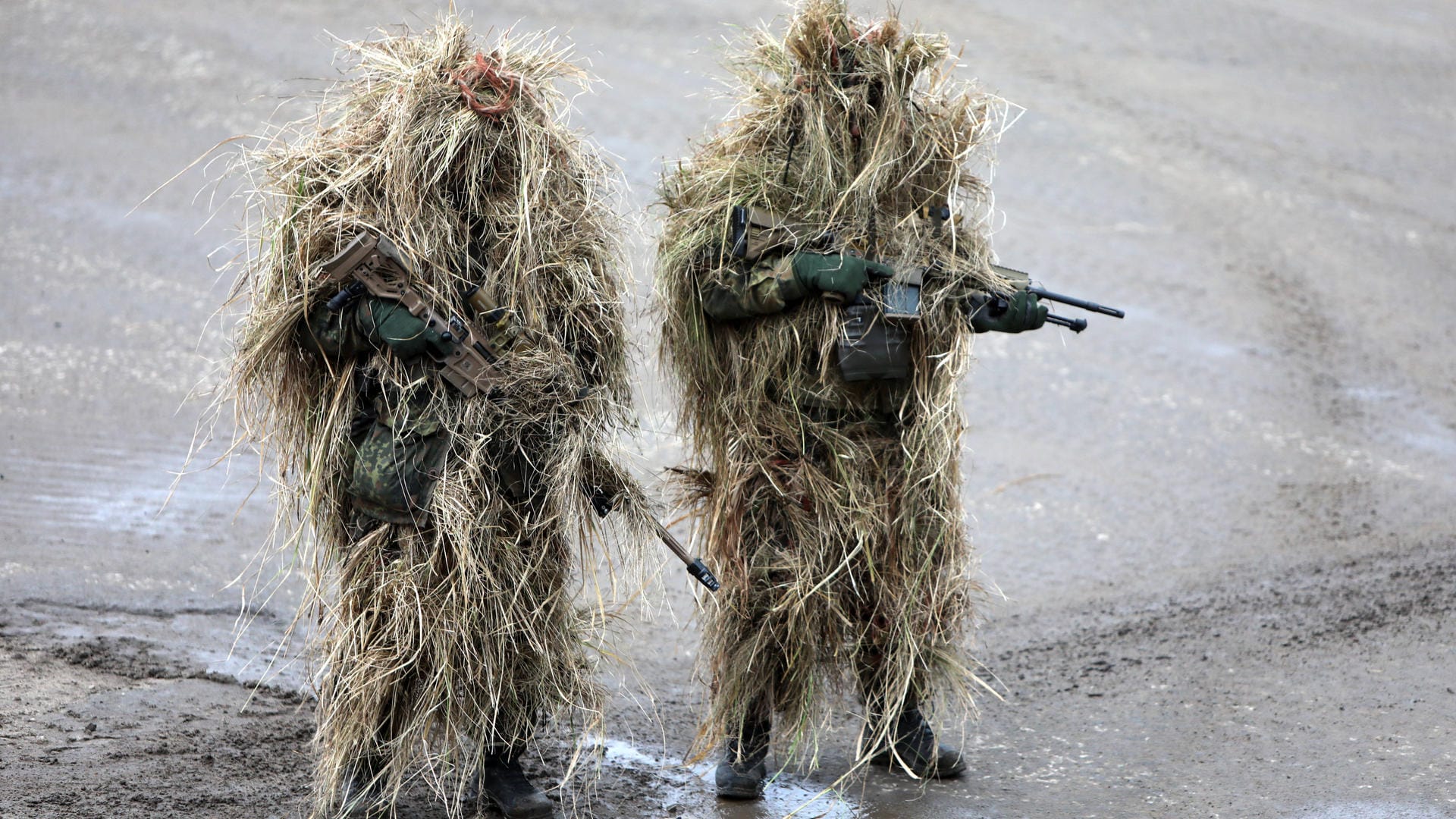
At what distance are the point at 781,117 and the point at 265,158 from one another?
148 cm

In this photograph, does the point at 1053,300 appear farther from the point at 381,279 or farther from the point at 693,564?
the point at 381,279

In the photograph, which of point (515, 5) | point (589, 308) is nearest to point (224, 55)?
point (515, 5)

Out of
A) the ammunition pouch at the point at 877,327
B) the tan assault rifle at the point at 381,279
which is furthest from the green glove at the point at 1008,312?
the tan assault rifle at the point at 381,279

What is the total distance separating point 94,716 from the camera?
4.16m

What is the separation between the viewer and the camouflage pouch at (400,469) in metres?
3.58

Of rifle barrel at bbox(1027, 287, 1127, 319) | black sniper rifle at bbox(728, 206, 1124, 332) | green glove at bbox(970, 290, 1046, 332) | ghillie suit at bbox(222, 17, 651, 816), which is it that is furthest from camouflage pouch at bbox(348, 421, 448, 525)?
rifle barrel at bbox(1027, 287, 1127, 319)

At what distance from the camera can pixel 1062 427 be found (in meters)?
7.12

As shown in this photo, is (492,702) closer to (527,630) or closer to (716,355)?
(527,630)

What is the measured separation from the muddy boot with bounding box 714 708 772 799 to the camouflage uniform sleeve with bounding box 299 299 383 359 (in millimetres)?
1608

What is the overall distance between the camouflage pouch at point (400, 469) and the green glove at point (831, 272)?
113 centimetres

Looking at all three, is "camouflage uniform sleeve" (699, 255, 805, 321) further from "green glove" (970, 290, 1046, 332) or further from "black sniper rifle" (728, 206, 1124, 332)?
"green glove" (970, 290, 1046, 332)

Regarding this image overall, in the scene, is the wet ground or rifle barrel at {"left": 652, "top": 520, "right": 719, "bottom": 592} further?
the wet ground

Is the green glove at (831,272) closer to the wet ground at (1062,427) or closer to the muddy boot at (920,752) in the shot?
the wet ground at (1062,427)

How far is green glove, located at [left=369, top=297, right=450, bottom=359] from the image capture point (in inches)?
138
